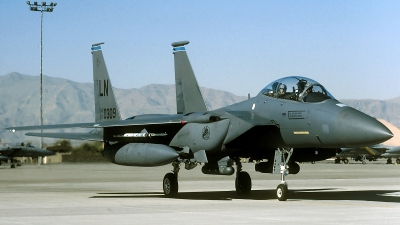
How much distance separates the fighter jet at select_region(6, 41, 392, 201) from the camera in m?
14.8

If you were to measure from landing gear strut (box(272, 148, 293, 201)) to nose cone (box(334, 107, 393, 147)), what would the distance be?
1.64 meters

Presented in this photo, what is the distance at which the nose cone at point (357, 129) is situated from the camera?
46.2 feet

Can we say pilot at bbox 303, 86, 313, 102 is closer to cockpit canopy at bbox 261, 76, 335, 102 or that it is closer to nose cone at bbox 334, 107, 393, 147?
cockpit canopy at bbox 261, 76, 335, 102

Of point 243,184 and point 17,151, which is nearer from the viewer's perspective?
point 243,184

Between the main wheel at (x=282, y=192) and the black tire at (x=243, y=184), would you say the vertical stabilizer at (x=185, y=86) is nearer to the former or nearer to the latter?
the black tire at (x=243, y=184)

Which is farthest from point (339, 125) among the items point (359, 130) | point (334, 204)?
point (334, 204)

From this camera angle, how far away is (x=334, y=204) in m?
15.3

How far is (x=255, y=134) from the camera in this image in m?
16.3

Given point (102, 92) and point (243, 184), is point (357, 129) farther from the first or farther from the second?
point (102, 92)

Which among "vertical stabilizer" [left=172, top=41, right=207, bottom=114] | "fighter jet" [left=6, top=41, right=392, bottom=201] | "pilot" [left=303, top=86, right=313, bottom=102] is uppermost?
A: "vertical stabilizer" [left=172, top=41, right=207, bottom=114]

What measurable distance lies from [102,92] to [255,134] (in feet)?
22.2

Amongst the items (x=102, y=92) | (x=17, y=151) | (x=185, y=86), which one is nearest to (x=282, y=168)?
(x=185, y=86)

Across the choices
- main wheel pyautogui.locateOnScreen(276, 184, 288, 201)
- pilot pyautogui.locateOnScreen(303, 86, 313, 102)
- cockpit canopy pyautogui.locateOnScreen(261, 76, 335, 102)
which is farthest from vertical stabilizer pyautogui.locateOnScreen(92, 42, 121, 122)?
pilot pyautogui.locateOnScreen(303, 86, 313, 102)

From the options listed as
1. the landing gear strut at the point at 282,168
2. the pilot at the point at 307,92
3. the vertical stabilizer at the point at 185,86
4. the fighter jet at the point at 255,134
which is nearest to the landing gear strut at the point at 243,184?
the fighter jet at the point at 255,134
